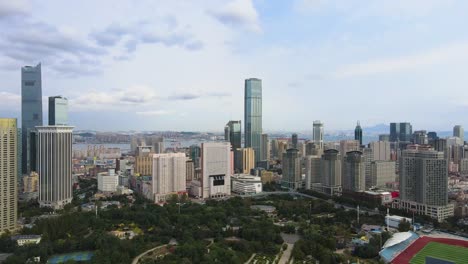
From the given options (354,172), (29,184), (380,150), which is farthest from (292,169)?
(29,184)

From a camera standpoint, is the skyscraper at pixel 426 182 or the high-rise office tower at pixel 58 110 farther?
the high-rise office tower at pixel 58 110

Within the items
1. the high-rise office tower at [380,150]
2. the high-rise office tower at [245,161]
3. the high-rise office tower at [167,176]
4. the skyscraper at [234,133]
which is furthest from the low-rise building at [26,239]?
the high-rise office tower at [380,150]

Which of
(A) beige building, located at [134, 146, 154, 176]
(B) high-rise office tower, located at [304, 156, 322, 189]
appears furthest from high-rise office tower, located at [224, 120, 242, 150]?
(B) high-rise office tower, located at [304, 156, 322, 189]

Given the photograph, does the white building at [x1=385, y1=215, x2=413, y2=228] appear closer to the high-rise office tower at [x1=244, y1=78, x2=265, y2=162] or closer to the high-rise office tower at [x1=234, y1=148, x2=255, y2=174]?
the high-rise office tower at [x1=234, y1=148, x2=255, y2=174]

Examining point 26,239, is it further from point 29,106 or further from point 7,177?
point 29,106

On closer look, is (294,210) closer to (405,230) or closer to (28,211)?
(405,230)

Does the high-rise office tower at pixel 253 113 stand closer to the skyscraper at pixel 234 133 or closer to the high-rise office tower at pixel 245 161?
the skyscraper at pixel 234 133
